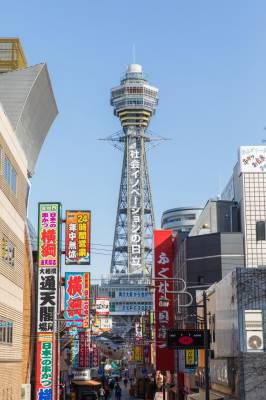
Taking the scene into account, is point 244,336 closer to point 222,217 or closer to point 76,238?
point 76,238

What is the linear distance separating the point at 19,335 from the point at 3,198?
37.7ft

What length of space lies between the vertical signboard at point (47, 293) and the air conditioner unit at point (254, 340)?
65.0ft

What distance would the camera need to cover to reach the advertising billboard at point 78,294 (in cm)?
5531

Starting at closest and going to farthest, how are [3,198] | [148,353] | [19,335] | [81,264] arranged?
1. [3,198]
2. [19,335]
3. [81,264]
4. [148,353]

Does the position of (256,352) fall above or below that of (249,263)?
below

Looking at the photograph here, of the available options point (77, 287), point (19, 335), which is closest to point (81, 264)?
point (77, 287)

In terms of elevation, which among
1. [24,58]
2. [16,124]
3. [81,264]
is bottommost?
[81,264]

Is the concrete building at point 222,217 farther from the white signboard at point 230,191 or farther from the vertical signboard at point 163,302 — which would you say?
the vertical signboard at point 163,302

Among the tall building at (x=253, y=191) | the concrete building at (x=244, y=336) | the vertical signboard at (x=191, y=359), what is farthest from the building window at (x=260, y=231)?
the concrete building at (x=244, y=336)

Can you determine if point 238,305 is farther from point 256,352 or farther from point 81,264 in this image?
point 81,264

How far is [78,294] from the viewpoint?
185ft

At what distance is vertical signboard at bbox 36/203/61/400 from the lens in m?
52.2

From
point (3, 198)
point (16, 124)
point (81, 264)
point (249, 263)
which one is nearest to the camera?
Answer: point (3, 198)

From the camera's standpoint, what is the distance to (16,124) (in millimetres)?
63750
